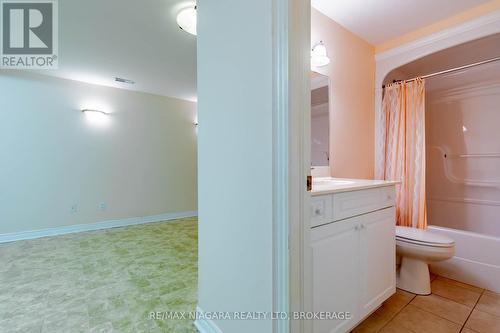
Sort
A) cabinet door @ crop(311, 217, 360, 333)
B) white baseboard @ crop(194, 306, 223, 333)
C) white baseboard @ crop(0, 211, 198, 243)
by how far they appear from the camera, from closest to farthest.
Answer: cabinet door @ crop(311, 217, 360, 333), white baseboard @ crop(194, 306, 223, 333), white baseboard @ crop(0, 211, 198, 243)

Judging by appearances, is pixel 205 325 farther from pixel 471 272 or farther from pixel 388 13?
pixel 388 13

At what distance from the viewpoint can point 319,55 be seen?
1.83 m

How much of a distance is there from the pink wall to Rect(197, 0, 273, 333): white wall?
3030 mm

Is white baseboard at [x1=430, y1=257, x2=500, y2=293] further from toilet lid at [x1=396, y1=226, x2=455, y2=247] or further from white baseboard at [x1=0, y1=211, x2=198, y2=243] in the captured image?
white baseboard at [x1=0, y1=211, x2=198, y2=243]

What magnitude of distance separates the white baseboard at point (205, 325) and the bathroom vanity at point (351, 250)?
1.80ft

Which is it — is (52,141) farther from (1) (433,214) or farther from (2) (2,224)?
(1) (433,214)

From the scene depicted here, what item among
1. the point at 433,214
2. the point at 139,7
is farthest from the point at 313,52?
the point at 433,214

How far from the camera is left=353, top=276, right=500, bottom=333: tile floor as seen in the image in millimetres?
1391

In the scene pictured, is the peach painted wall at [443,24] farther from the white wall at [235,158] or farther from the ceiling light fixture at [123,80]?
the ceiling light fixture at [123,80]

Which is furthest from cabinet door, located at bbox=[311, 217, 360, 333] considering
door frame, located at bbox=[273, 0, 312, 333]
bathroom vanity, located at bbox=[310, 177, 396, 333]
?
door frame, located at bbox=[273, 0, 312, 333]

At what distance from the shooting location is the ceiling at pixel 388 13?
1.80m

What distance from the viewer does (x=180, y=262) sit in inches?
91.0

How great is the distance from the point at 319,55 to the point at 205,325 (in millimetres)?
2106

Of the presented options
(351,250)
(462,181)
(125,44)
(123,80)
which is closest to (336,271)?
(351,250)
